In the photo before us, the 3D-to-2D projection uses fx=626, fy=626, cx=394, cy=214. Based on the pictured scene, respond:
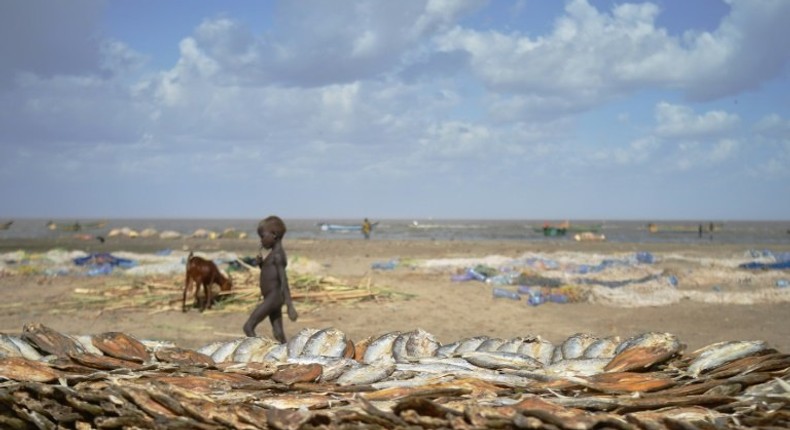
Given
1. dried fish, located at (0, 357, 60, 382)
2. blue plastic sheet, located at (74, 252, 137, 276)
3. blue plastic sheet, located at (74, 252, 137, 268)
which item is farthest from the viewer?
blue plastic sheet, located at (74, 252, 137, 268)

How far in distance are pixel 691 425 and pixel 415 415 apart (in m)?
0.93

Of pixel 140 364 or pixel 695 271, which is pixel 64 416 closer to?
pixel 140 364

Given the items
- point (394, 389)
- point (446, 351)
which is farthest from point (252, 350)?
point (394, 389)

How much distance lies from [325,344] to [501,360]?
104 cm

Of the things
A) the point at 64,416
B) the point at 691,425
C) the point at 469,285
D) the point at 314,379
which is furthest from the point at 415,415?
the point at 469,285

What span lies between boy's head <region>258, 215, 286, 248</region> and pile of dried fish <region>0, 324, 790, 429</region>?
372 centimetres

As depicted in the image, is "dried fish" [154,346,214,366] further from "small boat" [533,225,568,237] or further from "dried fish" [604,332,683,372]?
"small boat" [533,225,568,237]

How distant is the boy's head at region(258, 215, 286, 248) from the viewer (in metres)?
7.06

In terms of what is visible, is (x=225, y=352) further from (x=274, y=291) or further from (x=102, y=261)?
(x=102, y=261)

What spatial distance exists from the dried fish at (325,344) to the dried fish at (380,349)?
156mm

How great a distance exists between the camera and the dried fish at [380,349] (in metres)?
3.62

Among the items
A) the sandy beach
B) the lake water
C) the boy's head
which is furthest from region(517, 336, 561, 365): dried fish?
the lake water

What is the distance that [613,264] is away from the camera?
67.8ft

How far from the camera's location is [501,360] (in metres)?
3.06
